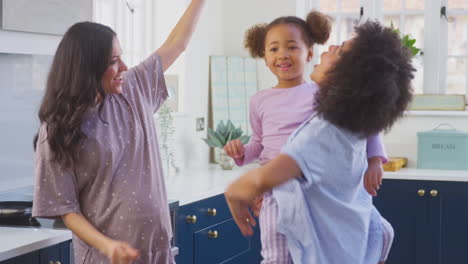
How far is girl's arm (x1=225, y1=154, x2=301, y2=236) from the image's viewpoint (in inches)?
A: 52.1

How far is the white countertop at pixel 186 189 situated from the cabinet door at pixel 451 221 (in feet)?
0.20

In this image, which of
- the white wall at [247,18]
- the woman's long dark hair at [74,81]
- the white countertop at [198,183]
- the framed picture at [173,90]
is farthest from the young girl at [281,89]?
the white wall at [247,18]

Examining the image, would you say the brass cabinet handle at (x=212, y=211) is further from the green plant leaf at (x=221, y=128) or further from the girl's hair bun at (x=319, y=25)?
the girl's hair bun at (x=319, y=25)

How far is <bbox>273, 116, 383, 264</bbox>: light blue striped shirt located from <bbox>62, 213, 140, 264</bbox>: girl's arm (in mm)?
363

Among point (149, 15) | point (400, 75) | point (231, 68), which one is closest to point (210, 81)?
point (231, 68)

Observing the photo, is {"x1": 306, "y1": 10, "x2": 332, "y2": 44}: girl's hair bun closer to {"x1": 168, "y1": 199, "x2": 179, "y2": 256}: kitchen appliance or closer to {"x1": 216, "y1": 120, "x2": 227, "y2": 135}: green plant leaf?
{"x1": 168, "y1": 199, "x2": 179, "y2": 256}: kitchen appliance

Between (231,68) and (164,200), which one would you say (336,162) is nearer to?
(164,200)

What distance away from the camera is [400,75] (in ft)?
4.75

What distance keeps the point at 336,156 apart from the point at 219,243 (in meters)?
2.03

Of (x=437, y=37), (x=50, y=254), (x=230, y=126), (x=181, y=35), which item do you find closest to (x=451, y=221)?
(x=437, y=37)

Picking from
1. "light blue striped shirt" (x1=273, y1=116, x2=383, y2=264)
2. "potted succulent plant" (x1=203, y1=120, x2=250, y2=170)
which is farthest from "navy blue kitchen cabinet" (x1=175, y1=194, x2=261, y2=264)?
"light blue striped shirt" (x1=273, y1=116, x2=383, y2=264)

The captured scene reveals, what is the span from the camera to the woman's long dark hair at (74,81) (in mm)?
1749

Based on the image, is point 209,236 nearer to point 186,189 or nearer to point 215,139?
point 186,189

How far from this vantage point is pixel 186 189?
3.29 m
